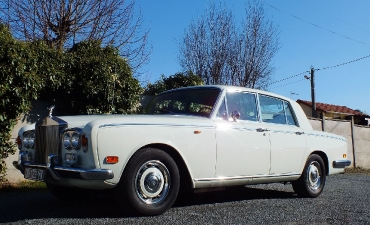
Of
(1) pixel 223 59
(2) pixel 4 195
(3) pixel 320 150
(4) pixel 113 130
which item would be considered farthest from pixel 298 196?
(1) pixel 223 59

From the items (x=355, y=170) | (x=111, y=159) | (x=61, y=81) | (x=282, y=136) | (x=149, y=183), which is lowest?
(x=355, y=170)

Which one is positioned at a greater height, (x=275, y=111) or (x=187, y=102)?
(x=187, y=102)

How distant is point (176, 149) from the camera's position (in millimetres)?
4730

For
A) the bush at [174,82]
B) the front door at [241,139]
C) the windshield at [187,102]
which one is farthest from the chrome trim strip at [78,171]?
the bush at [174,82]

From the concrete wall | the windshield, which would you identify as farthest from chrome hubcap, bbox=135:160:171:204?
the concrete wall

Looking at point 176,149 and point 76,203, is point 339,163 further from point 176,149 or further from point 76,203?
point 76,203

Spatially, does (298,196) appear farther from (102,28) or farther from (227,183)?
(102,28)

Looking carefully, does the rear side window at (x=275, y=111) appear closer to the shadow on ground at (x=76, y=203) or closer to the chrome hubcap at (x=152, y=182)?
the shadow on ground at (x=76, y=203)

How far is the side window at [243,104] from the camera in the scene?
5691 mm

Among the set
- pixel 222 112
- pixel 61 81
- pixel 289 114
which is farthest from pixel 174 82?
pixel 222 112

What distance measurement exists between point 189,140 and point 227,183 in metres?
0.83

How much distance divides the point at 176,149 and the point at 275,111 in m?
2.32

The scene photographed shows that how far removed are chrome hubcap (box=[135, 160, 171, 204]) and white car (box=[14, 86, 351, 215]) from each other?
0.03ft

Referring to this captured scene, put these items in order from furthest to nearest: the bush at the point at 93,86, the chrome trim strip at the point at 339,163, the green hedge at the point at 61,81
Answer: the bush at the point at 93,86 < the green hedge at the point at 61,81 < the chrome trim strip at the point at 339,163
